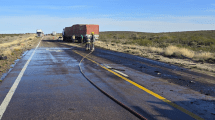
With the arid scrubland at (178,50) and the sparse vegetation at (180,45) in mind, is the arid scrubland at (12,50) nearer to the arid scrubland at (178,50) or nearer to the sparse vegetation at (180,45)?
the arid scrubland at (178,50)

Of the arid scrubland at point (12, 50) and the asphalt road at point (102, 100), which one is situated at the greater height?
the arid scrubland at point (12, 50)

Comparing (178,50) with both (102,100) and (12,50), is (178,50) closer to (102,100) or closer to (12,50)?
(102,100)

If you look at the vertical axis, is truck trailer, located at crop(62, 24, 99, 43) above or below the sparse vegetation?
above

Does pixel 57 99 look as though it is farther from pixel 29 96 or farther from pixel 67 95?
pixel 29 96

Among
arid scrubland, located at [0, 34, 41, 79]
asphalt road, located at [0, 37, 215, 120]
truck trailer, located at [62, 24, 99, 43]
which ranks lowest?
asphalt road, located at [0, 37, 215, 120]

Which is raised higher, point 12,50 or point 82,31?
point 82,31

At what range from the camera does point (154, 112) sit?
4.19 meters

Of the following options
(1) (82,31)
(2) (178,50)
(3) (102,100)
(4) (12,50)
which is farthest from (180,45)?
(3) (102,100)

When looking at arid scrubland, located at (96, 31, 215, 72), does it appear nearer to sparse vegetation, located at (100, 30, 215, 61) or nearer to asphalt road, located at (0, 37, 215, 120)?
sparse vegetation, located at (100, 30, 215, 61)

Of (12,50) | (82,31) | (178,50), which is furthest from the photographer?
(82,31)

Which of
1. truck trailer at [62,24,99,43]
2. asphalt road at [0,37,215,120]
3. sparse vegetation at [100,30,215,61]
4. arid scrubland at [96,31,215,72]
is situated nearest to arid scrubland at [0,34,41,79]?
asphalt road at [0,37,215,120]

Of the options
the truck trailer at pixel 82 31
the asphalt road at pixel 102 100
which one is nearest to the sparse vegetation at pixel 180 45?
the truck trailer at pixel 82 31

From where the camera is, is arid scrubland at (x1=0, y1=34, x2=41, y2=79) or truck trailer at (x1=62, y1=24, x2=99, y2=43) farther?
truck trailer at (x1=62, y1=24, x2=99, y2=43)

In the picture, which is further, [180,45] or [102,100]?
[180,45]
